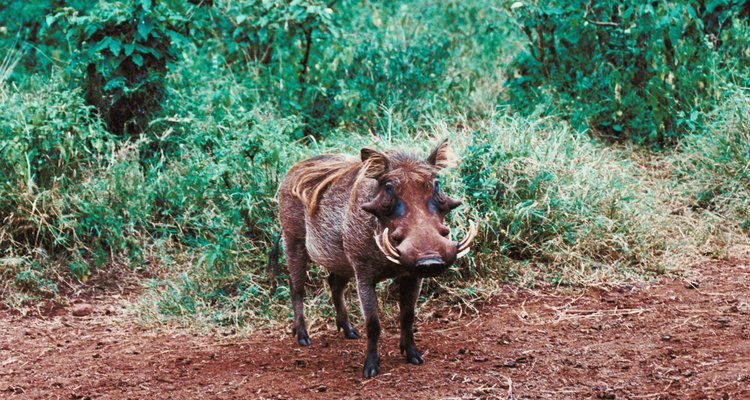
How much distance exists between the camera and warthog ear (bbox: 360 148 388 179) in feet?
14.0

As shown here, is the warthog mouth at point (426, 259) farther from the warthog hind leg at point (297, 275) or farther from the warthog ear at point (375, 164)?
the warthog hind leg at point (297, 275)

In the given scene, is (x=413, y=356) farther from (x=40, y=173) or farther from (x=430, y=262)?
(x=40, y=173)

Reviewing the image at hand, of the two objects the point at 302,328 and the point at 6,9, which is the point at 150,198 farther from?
the point at 6,9

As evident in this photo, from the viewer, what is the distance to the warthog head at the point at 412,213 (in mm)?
3898

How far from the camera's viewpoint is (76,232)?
20.9 feet

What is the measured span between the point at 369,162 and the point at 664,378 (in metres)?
1.66

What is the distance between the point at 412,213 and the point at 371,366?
0.82m

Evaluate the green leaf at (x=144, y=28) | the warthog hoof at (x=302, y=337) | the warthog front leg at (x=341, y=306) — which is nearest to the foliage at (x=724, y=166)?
the warthog front leg at (x=341, y=306)

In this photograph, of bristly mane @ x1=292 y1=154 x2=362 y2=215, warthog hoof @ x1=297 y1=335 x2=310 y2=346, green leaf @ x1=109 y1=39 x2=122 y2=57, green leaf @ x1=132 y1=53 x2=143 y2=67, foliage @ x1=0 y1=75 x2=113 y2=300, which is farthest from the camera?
green leaf @ x1=132 y1=53 x2=143 y2=67

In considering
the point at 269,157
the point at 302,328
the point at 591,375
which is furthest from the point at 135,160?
the point at 591,375

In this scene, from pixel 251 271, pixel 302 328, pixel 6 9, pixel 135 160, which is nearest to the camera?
pixel 302 328

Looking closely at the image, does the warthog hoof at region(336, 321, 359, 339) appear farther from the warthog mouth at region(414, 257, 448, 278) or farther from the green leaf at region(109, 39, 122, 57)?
the green leaf at region(109, 39, 122, 57)

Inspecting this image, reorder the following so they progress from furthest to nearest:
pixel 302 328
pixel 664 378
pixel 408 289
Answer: pixel 302 328 < pixel 408 289 < pixel 664 378

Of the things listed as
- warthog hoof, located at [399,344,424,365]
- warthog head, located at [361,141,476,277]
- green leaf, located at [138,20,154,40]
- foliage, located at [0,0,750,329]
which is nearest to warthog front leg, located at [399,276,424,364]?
warthog hoof, located at [399,344,424,365]
